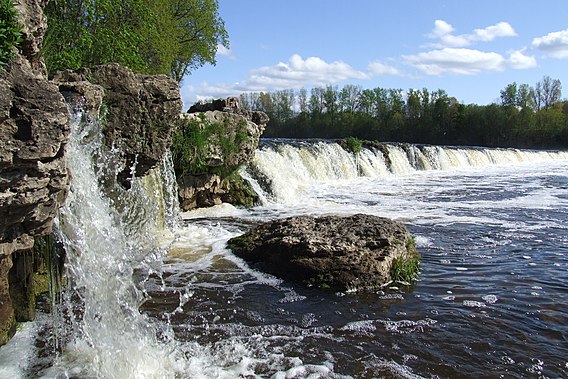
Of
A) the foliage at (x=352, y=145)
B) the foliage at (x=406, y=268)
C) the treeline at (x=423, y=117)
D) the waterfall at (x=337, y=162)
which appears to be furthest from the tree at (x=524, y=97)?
the foliage at (x=406, y=268)

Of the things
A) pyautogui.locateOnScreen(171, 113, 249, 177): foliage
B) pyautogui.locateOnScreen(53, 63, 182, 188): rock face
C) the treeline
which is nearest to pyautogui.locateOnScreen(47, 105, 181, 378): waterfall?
pyautogui.locateOnScreen(53, 63, 182, 188): rock face

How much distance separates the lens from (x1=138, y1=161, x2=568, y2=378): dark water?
4.97 metres

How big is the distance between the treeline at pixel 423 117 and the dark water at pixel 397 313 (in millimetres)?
52560

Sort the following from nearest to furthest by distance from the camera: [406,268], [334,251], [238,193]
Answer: [334,251] < [406,268] < [238,193]

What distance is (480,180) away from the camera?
983 inches

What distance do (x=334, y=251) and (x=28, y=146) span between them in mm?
4698

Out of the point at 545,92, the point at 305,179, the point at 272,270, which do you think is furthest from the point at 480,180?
the point at 545,92

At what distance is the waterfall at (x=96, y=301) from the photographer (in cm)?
476

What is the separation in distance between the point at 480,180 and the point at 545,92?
59.8 metres

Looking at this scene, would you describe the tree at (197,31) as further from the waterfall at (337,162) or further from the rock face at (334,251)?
the rock face at (334,251)

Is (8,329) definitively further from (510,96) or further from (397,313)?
(510,96)

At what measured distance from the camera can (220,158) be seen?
13.6m

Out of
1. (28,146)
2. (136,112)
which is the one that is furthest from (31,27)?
(136,112)

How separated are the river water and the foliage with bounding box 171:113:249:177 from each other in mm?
1474
